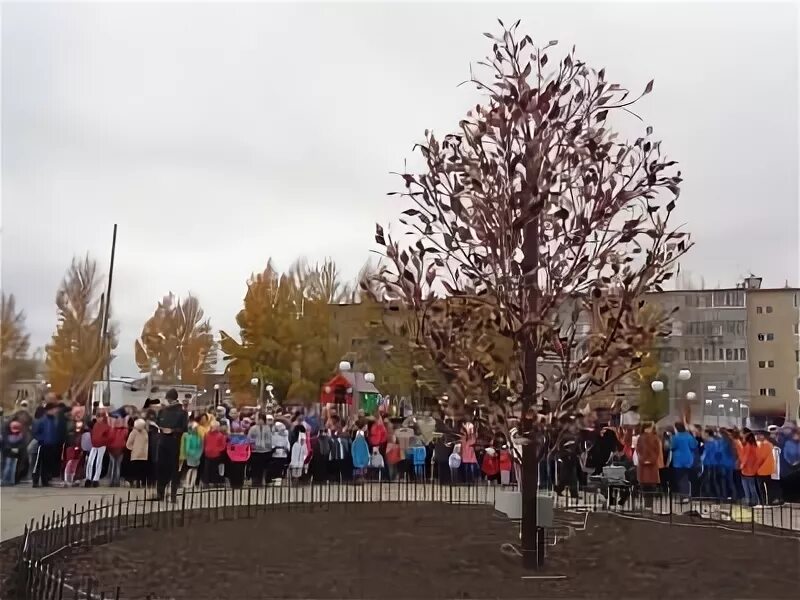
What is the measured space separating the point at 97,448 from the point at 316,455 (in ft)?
15.3

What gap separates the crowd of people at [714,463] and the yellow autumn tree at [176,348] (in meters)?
36.6

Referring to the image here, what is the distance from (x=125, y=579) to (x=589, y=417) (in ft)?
16.5

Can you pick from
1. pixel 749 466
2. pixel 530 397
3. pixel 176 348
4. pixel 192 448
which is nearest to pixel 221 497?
pixel 192 448

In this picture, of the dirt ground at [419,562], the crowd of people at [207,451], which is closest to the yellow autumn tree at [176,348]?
the crowd of people at [207,451]

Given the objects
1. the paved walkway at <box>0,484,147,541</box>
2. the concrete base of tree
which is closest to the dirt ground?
the concrete base of tree

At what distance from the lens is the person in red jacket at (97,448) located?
1672cm

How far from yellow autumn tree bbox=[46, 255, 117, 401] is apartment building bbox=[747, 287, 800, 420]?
142 feet

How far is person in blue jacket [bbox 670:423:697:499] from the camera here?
1605 centimetres

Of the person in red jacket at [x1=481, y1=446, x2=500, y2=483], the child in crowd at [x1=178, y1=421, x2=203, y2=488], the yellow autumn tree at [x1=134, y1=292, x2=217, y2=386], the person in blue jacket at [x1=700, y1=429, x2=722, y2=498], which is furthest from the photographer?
the yellow autumn tree at [x1=134, y1=292, x2=217, y2=386]

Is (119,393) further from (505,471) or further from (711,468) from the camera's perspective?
(711,468)

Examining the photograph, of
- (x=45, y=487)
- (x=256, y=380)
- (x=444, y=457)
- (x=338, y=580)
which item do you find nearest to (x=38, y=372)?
(x=256, y=380)

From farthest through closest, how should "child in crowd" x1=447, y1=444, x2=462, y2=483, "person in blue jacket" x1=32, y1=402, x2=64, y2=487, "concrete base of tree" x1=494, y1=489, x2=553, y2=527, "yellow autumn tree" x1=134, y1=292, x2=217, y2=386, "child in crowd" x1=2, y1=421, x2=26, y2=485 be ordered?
"yellow autumn tree" x1=134, y1=292, x2=217, y2=386 < "child in crowd" x1=447, y1=444, x2=462, y2=483 < "child in crowd" x1=2, y1=421, x2=26, y2=485 < "person in blue jacket" x1=32, y1=402, x2=64, y2=487 < "concrete base of tree" x1=494, y1=489, x2=553, y2=527

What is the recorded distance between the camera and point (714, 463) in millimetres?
16172

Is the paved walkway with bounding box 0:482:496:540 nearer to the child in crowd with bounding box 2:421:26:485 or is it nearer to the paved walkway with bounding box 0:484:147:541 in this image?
the paved walkway with bounding box 0:484:147:541
